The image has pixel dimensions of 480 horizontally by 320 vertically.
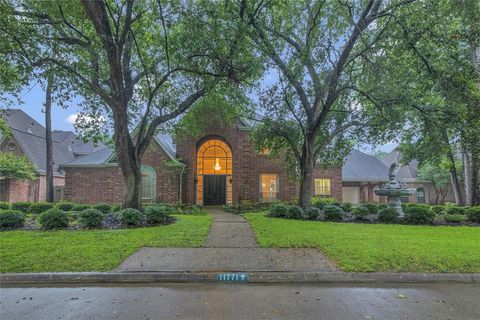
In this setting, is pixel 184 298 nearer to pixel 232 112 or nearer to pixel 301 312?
pixel 301 312

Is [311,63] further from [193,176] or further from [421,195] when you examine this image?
[421,195]

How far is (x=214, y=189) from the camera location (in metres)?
20.6

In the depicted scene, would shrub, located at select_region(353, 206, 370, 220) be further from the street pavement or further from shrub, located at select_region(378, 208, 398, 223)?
the street pavement

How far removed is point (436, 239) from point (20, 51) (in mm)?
13721

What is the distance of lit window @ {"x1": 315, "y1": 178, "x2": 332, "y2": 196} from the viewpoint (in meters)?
21.2

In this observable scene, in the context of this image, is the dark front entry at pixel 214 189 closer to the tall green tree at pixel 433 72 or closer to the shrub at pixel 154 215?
the shrub at pixel 154 215

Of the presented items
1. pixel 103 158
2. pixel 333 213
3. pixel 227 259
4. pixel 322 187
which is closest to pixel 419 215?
pixel 333 213

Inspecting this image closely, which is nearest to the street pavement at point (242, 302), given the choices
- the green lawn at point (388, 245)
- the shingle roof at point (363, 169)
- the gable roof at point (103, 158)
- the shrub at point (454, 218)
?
the green lawn at point (388, 245)

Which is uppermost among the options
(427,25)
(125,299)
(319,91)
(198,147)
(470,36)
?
(427,25)

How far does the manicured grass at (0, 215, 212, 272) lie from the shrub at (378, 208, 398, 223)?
25.3 feet

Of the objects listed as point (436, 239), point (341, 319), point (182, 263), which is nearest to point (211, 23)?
point (182, 263)

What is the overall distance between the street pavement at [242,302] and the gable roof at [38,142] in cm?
1949

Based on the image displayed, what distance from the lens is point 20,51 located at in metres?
8.87

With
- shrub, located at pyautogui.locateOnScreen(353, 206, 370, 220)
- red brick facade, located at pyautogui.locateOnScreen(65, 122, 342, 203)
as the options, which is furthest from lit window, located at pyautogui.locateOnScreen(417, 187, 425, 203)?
shrub, located at pyautogui.locateOnScreen(353, 206, 370, 220)
